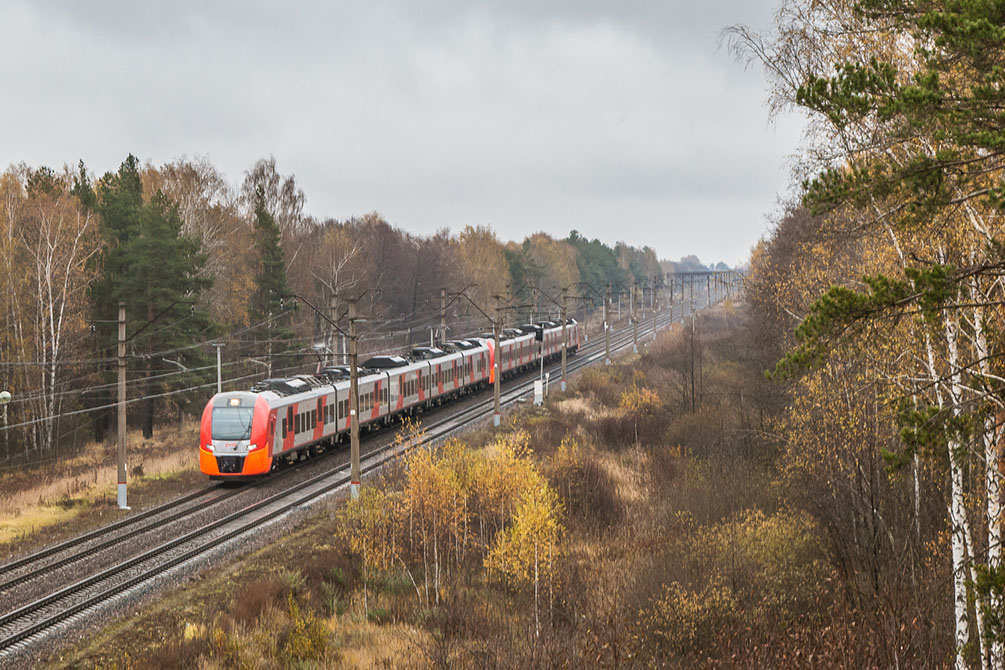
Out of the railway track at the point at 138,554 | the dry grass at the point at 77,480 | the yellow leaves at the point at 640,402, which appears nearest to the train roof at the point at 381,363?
the railway track at the point at 138,554

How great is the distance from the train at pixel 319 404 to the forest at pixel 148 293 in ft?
7.09

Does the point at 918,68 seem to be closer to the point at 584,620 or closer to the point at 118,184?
the point at 584,620

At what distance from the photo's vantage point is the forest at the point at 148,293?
33156 millimetres

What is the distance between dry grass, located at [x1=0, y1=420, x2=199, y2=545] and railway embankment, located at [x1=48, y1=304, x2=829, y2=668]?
7156mm

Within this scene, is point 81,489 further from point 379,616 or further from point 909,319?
point 909,319

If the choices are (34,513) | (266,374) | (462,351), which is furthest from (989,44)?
(266,374)

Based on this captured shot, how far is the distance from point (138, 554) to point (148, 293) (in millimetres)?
20165

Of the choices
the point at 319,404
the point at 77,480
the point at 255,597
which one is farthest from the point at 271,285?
the point at 255,597

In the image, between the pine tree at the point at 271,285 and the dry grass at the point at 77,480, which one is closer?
the dry grass at the point at 77,480

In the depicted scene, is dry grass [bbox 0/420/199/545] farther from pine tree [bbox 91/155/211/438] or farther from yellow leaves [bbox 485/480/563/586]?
yellow leaves [bbox 485/480/563/586]

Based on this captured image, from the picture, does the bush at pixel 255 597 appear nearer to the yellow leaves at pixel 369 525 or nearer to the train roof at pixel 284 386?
the yellow leaves at pixel 369 525

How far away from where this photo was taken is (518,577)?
52.4ft

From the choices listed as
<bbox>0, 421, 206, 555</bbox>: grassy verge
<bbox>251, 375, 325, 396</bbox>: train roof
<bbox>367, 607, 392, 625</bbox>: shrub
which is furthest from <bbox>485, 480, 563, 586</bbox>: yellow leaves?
<bbox>251, 375, 325, 396</bbox>: train roof

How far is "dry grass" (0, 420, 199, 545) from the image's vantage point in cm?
2166
